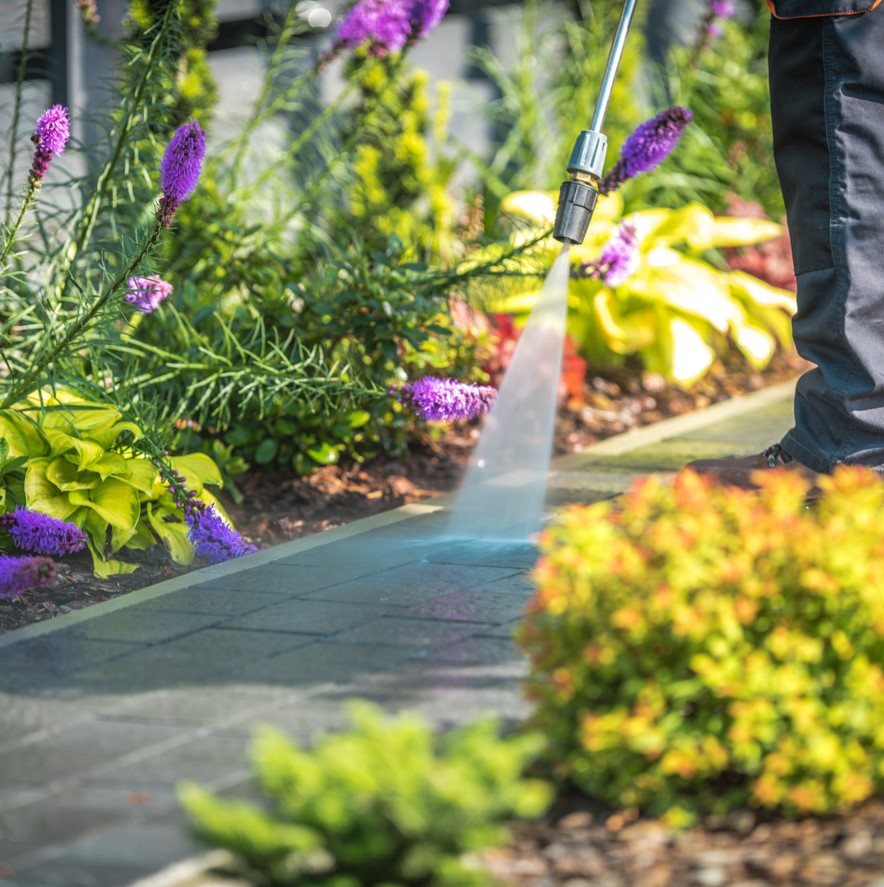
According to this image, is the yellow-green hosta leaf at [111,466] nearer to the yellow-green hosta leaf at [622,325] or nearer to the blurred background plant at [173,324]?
the blurred background plant at [173,324]

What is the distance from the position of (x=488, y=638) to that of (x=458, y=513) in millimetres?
1163

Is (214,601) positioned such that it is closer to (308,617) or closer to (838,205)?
(308,617)

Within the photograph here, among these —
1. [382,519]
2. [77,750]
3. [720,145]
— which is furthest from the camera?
[720,145]

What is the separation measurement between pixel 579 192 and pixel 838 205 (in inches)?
22.5

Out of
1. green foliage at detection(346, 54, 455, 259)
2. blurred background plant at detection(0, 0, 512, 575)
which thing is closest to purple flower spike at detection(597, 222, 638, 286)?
blurred background plant at detection(0, 0, 512, 575)

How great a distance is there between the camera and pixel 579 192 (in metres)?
3.18

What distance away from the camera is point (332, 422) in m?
3.98

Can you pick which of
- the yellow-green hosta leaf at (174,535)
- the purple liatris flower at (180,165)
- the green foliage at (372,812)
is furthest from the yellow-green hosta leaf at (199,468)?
the green foliage at (372,812)

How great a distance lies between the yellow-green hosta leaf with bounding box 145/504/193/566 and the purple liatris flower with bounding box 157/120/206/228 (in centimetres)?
81

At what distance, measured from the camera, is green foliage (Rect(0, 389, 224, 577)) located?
10.3ft

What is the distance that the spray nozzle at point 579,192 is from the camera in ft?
10.4

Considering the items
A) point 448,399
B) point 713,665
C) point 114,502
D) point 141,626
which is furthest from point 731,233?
point 713,665

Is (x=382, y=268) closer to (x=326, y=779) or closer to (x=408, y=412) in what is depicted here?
(x=408, y=412)

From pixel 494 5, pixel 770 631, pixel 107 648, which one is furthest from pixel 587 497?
pixel 494 5
